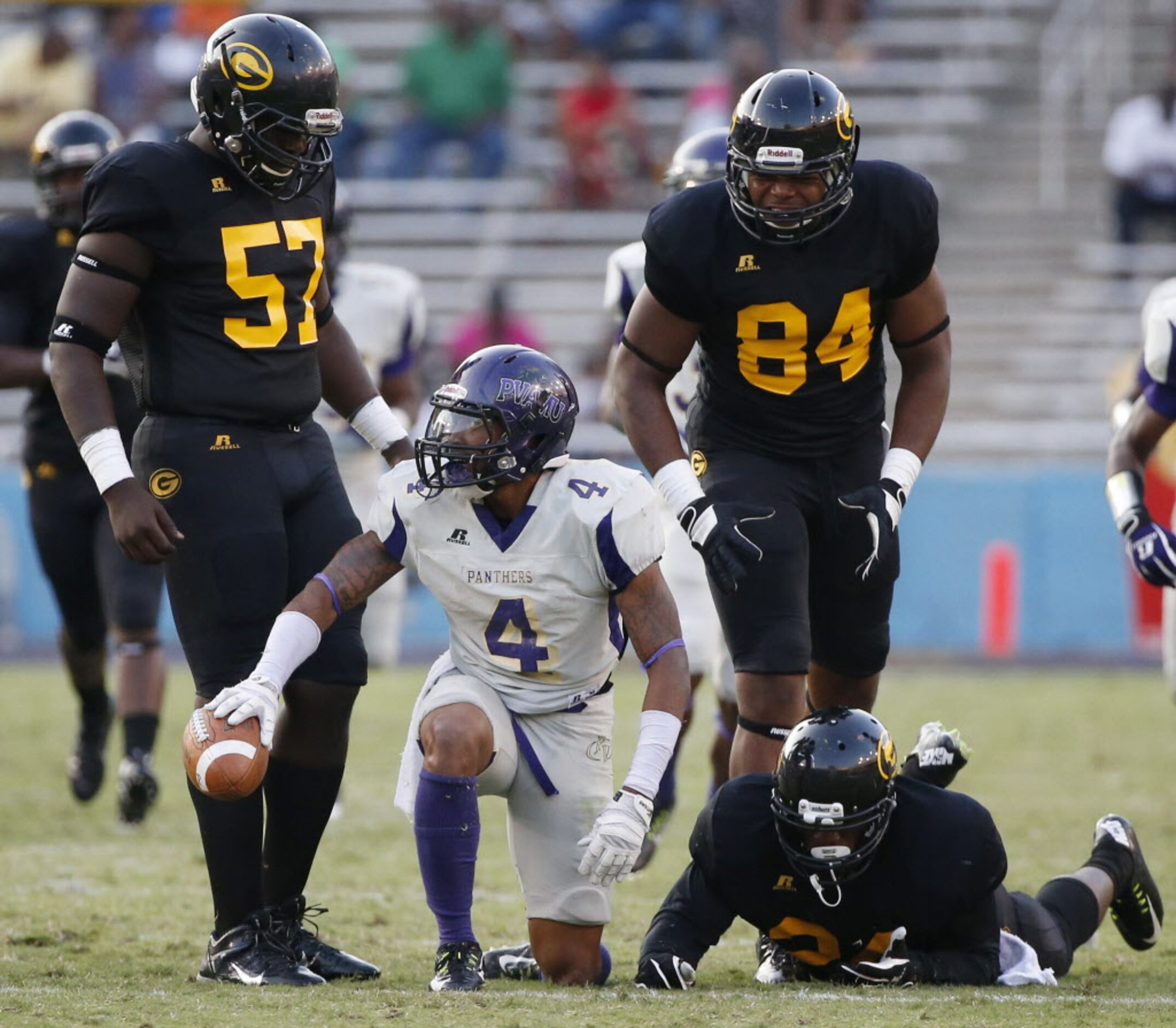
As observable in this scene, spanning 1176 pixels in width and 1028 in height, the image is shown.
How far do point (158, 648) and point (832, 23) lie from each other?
384 inches

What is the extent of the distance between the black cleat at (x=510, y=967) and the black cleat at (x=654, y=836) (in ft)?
4.40

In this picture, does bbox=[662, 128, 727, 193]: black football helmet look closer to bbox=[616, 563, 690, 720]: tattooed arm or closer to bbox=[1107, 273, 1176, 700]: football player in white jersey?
bbox=[1107, 273, 1176, 700]: football player in white jersey

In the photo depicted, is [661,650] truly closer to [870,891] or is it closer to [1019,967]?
[870,891]

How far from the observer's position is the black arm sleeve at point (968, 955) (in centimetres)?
424

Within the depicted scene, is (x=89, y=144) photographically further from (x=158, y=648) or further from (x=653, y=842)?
(x=653, y=842)

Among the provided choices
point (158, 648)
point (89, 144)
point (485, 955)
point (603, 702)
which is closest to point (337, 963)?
point (485, 955)

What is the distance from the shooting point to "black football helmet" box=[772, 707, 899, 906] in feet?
13.4

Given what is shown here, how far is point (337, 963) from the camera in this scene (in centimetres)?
444

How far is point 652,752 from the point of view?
4.14 m

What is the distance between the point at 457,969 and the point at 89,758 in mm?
3171

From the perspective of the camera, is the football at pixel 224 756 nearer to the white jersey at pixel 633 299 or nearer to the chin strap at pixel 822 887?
the chin strap at pixel 822 887

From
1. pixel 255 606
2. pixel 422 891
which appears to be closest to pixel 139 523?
pixel 255 606

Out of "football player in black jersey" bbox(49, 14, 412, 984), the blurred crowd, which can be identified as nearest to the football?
"football player in black jersey" bbox(49, 14, 412, 984)

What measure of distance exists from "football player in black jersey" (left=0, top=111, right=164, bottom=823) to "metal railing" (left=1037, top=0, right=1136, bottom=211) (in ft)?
31.9
